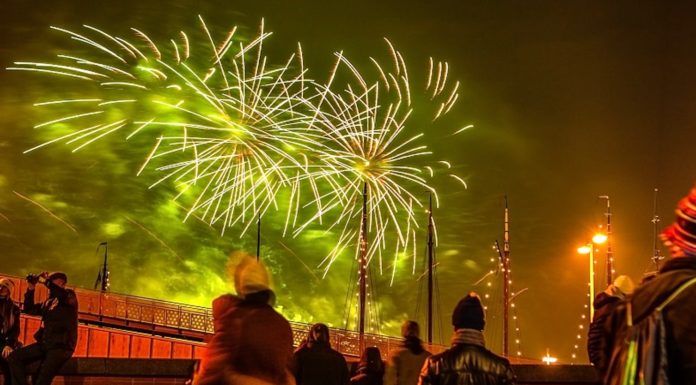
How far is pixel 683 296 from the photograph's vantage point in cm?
357

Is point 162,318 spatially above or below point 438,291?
below

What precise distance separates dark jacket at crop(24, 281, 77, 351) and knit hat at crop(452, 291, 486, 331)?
237 inches

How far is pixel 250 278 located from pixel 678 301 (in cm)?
332

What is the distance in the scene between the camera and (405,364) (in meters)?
10.9

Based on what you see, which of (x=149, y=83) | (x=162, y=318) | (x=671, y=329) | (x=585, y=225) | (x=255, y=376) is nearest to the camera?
(x=671, y=329)

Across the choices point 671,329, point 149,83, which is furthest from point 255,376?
point 149,83

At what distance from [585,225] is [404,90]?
651 inches

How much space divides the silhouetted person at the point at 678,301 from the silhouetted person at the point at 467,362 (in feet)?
9.98

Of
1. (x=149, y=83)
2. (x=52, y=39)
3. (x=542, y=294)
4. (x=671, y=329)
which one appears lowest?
(x=671, y=329)

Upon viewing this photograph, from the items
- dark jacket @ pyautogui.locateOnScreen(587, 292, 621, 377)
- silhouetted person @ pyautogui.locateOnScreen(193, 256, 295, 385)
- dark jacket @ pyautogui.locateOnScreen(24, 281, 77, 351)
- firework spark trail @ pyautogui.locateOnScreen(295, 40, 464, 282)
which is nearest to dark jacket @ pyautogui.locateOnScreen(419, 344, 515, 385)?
dark jacket @ pyautogui.locateOnScreen(587, 292, 621, 377)

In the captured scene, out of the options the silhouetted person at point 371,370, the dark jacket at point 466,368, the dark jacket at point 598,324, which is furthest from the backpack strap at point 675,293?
the silhouetted person at point 371,370

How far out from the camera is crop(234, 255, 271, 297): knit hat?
6.41 meters

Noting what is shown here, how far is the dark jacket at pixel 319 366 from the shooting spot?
1071cm

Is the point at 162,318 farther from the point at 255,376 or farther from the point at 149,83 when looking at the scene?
the point at 255,376
